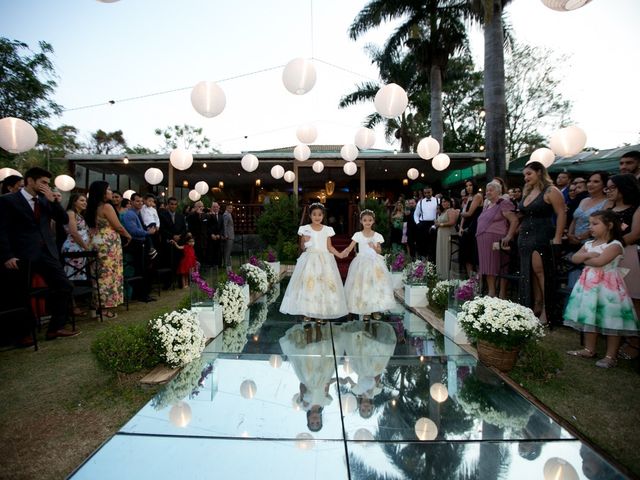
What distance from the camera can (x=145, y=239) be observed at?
7.75 meters

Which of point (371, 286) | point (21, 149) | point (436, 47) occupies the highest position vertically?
point (436, 47)

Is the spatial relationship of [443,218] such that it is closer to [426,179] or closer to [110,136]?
[426,179]

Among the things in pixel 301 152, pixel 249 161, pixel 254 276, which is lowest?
pixel 254 276

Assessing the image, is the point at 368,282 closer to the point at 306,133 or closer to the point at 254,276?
the point at 254,276

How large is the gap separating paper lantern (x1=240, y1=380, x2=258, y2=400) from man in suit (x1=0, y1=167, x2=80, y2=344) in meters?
3.23

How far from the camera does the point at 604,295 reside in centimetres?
414

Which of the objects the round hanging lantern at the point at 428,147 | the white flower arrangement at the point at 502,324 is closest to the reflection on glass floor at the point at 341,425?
the white flower arrangement at the point at 502,324

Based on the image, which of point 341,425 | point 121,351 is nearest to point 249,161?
point 121,351

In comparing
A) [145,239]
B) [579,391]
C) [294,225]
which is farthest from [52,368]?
[294,225]

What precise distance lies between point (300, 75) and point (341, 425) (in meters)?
6.41

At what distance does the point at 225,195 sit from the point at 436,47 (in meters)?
15.6

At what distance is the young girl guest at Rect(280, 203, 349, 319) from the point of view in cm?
578

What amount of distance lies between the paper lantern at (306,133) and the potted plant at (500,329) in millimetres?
8611

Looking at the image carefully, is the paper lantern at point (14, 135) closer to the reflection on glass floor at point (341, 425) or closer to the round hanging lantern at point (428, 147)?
the reflection on glass floor at point (341, 425)
